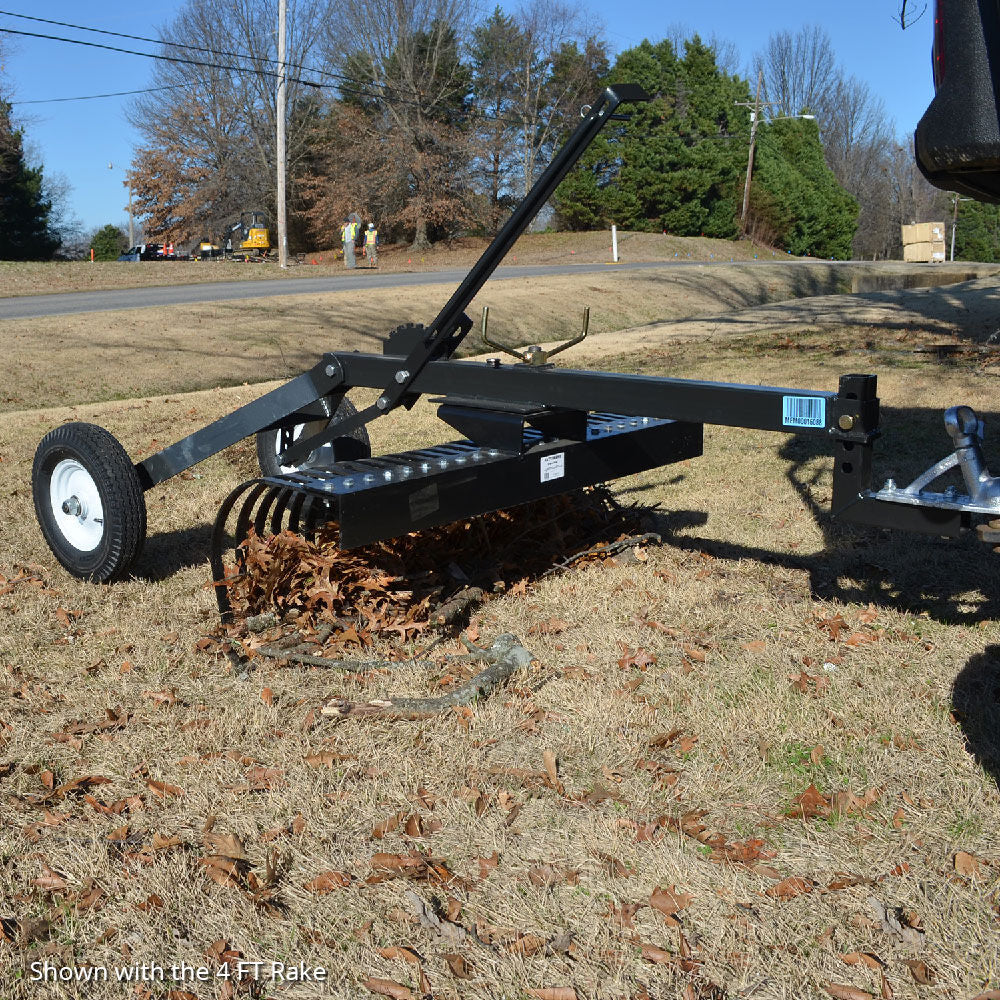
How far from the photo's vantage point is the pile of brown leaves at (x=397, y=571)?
468cm

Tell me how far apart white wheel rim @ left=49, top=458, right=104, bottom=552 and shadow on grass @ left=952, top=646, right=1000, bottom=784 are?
13.5 feet

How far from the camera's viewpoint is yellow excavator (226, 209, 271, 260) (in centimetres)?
4397

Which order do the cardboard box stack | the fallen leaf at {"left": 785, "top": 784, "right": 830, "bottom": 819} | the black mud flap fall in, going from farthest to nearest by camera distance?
1. the cardboard box stack
2. the fallen leaf at {"left": 785, "top": 784, "right": 830, "bottom": 819}
3. the black mud flap

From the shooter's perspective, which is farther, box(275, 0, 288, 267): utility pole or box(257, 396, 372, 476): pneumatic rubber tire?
box(275, 0, 288, 267): utility pole

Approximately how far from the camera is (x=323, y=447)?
5777 mm

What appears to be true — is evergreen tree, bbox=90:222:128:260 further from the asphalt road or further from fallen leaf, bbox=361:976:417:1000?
fallen leaf, bbox=361:976:417:1000

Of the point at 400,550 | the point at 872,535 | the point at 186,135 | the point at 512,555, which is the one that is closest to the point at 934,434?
the point at 872,535

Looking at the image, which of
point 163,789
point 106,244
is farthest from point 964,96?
point 106,244

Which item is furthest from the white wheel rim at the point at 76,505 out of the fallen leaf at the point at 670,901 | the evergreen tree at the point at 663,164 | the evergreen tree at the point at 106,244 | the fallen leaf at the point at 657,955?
the evergreen tree at the point at 106,244

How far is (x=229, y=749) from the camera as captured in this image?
3723 mm

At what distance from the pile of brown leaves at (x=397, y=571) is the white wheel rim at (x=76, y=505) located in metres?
1.13

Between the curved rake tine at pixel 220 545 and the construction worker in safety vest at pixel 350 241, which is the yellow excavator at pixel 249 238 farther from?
the curved rake tine at pixel 220 545

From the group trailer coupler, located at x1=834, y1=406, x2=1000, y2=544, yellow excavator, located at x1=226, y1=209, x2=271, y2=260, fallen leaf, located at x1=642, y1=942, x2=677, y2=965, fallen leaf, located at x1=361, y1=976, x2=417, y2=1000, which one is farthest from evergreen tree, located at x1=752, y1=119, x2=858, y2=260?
fallen leaf, located at x1=361, y1=976, x2=417, y2=1000

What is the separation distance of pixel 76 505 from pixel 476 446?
89.2 inches
